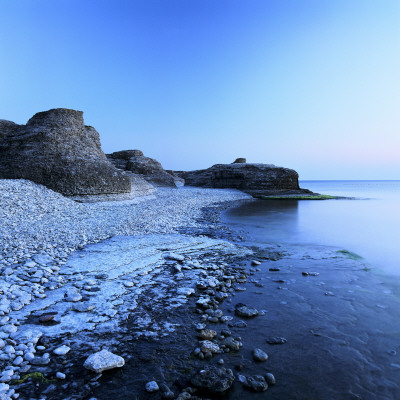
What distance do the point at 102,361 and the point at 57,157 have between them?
21946mm

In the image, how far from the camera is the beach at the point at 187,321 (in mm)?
3342

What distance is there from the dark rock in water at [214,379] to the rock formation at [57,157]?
19.6 metres

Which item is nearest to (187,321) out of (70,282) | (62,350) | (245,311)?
(245,311)

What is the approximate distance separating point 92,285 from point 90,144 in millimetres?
23468

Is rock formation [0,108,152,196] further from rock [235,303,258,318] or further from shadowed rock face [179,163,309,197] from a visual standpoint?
shadowed rock face [179,163,309,197]

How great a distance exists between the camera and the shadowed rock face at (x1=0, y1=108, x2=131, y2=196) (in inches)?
800

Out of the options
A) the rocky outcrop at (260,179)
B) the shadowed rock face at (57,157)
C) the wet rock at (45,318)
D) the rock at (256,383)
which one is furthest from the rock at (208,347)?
the rocky outcrop at (260,179)

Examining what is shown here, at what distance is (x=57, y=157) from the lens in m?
22.0

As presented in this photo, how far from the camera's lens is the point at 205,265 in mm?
7617

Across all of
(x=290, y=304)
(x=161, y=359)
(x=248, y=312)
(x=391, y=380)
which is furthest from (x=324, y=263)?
(x=161, y=359)

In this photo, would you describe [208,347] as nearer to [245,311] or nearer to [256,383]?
[256,383]

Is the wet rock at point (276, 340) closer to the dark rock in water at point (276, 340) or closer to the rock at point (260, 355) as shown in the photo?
the dark rock in water at point (276, 340)

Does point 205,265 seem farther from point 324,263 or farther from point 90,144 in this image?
point 90,144

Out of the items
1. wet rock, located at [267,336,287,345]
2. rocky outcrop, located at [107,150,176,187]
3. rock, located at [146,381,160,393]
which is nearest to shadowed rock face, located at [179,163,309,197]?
rocky outcrop, located at [107,150,176,187]
